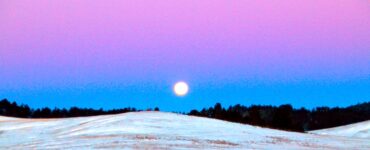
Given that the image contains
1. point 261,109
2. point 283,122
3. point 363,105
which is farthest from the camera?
point 363,105

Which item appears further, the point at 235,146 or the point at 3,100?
the point at 3,100

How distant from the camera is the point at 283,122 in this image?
71875mm

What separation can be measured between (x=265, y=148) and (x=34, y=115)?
131259 mm

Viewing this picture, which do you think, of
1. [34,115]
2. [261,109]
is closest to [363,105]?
[261,109]

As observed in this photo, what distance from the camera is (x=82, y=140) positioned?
2078cm

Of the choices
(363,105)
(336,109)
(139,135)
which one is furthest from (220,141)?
(363,105)

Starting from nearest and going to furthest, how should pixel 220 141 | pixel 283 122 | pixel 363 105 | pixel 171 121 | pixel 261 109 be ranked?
pixel 220 141 → pixel 171 121 → pixel 283 122 → pixel 261 109 → pixel 363 105

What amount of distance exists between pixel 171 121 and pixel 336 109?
398 ft

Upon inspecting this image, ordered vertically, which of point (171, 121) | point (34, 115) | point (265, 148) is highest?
point (34, 115)

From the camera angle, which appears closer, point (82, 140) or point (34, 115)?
point (82, 140)

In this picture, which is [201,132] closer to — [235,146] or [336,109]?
[235,146]

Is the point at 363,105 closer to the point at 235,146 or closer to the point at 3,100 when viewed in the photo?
the point at 3,100

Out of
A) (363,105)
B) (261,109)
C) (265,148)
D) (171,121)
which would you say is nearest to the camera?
(265,148)

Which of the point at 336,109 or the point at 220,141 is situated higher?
the point at 336,109
